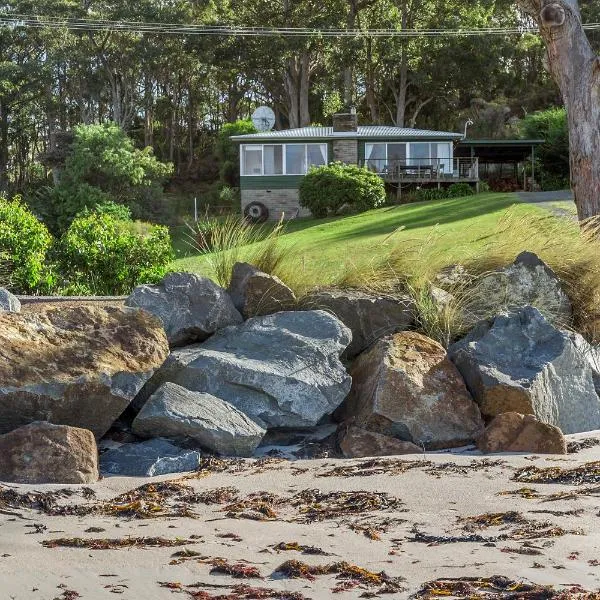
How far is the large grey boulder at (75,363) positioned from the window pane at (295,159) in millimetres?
37332

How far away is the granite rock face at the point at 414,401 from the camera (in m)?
7.49

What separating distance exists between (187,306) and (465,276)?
2629mm

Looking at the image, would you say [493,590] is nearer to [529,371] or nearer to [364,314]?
[529,371]

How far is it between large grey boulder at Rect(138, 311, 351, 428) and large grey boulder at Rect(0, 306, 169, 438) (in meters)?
0.33

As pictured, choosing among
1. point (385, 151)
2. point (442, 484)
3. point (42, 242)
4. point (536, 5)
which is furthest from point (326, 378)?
point (385, 151)

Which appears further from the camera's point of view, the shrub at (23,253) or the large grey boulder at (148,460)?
the shrub at (23,253)

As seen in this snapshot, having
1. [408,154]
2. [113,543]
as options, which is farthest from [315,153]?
[113,543]

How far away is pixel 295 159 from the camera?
1757 inches

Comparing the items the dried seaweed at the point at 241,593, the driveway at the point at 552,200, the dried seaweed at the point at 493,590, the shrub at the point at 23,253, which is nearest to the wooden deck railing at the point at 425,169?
the driveway at the point at 552,200

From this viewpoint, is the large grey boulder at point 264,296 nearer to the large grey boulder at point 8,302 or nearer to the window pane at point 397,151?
the large grey boulder at point 8,302

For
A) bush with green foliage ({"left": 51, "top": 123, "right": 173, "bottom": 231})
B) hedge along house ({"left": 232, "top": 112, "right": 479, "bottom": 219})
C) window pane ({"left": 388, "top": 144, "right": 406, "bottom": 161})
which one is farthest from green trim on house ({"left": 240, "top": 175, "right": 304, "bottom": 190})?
window pane ({"left": 388, "top": 144, "right": 406, "bottom": 161})

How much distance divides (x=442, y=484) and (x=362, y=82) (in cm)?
5869

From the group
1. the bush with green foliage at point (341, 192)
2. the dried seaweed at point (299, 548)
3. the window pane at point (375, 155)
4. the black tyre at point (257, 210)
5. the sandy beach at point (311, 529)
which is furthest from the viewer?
the window pane at point (375, 155)

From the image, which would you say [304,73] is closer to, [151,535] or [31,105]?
[31,105]
